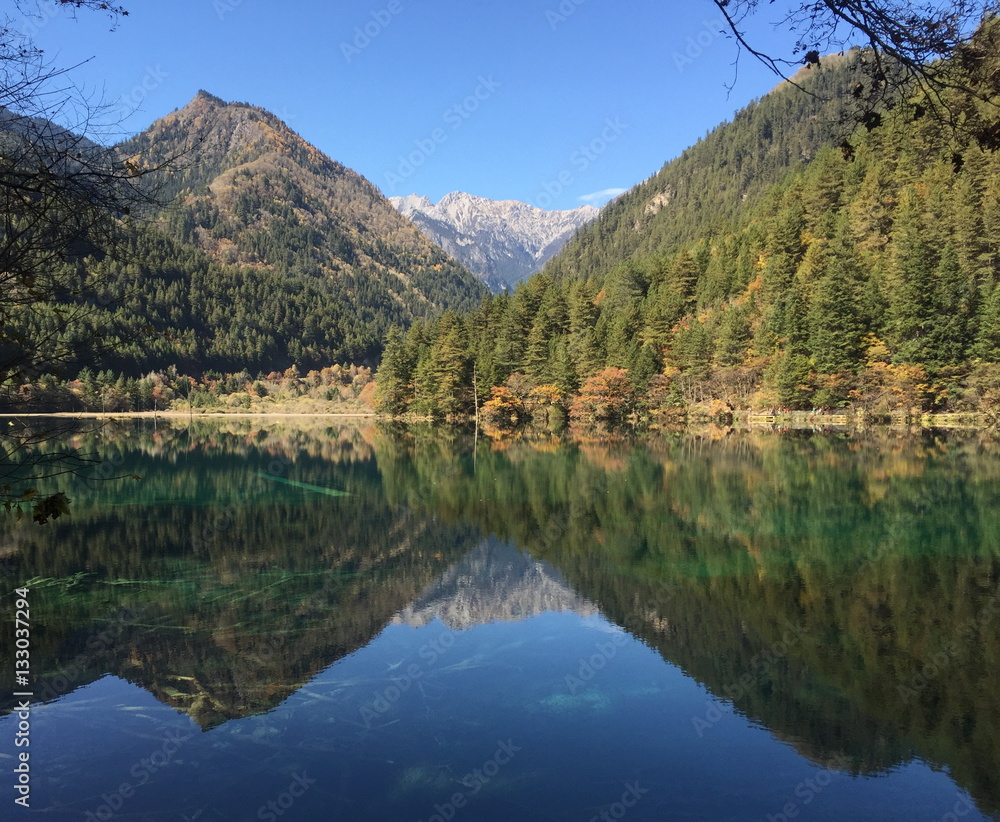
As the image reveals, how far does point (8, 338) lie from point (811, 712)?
771cm

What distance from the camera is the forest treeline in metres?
48.6

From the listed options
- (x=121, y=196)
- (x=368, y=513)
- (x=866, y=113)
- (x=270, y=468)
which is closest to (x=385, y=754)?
(x=121, y=196)

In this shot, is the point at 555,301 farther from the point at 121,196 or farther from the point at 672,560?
the point at 121,196

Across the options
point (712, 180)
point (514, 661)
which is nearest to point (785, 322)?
point (514, 661)

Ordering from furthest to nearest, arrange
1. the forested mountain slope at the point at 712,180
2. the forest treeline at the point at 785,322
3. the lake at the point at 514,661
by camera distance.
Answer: the forested mountain slope at the point at 712,180 < the forest treeline at the point at 785,322 < the lake at the point at 514,661

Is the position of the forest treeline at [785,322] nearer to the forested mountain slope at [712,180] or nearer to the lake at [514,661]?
the lake at [514,661]

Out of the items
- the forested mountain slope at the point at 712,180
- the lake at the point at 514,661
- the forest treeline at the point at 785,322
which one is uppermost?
the forested mountain slope at the point at 712,180

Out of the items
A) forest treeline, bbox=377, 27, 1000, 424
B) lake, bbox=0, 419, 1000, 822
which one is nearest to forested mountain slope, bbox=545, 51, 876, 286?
forest treeline, bbox=377, 27, 1000, 424

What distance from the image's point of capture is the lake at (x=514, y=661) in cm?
576

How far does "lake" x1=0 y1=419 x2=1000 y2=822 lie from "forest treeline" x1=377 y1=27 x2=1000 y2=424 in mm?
35474

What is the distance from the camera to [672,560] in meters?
13.0

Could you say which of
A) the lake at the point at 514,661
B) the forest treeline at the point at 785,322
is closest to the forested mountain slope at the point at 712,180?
the forest treeline at the point at 785,322

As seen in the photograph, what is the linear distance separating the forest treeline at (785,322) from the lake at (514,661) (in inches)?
1397

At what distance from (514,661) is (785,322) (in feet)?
176
